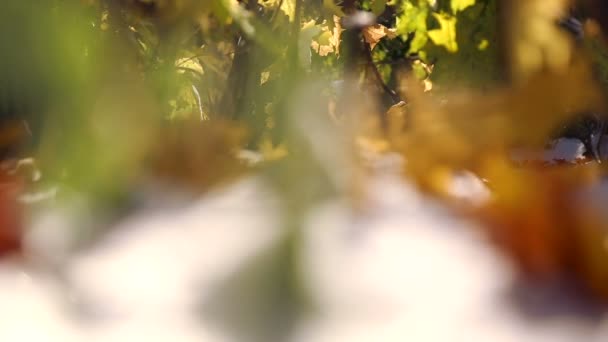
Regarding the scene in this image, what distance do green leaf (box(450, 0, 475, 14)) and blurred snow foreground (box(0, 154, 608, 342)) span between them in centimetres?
78

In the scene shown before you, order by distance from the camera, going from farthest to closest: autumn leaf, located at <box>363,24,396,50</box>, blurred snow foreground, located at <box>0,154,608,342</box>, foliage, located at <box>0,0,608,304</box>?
autumn leaf, located at <box>363,24,396,50</box>
foliage, located at <box>0,0,608,304</box>
blurred snow foreground, located at <box>0,154,608,342</box>

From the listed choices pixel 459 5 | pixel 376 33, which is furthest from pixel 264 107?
pixel 376 33

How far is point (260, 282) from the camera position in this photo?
1.93 ft

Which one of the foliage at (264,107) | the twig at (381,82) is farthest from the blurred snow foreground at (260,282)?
the twig at (381,82)

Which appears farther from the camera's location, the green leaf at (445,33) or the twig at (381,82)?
the twig at (381,82)

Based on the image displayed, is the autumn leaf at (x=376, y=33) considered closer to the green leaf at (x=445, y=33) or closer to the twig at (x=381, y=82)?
the twig at (x=381, y=82)

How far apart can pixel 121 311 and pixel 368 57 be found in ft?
4.89

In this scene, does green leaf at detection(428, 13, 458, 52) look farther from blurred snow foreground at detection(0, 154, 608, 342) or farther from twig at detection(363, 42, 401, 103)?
blurred snow foreground at detection(0, 154, 608, 342)

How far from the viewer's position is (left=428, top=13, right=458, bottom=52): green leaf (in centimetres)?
142

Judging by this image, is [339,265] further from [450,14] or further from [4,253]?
[450,14]

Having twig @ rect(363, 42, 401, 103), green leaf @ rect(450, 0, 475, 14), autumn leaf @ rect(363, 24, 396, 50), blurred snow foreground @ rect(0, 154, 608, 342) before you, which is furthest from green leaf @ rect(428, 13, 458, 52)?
blurred snow foreground @ rect(0, 154, 608, 342)

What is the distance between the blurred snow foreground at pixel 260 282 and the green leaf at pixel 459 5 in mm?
777

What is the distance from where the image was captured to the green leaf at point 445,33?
142 centimetres

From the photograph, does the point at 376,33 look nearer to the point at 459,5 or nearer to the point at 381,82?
the point at 381,82
